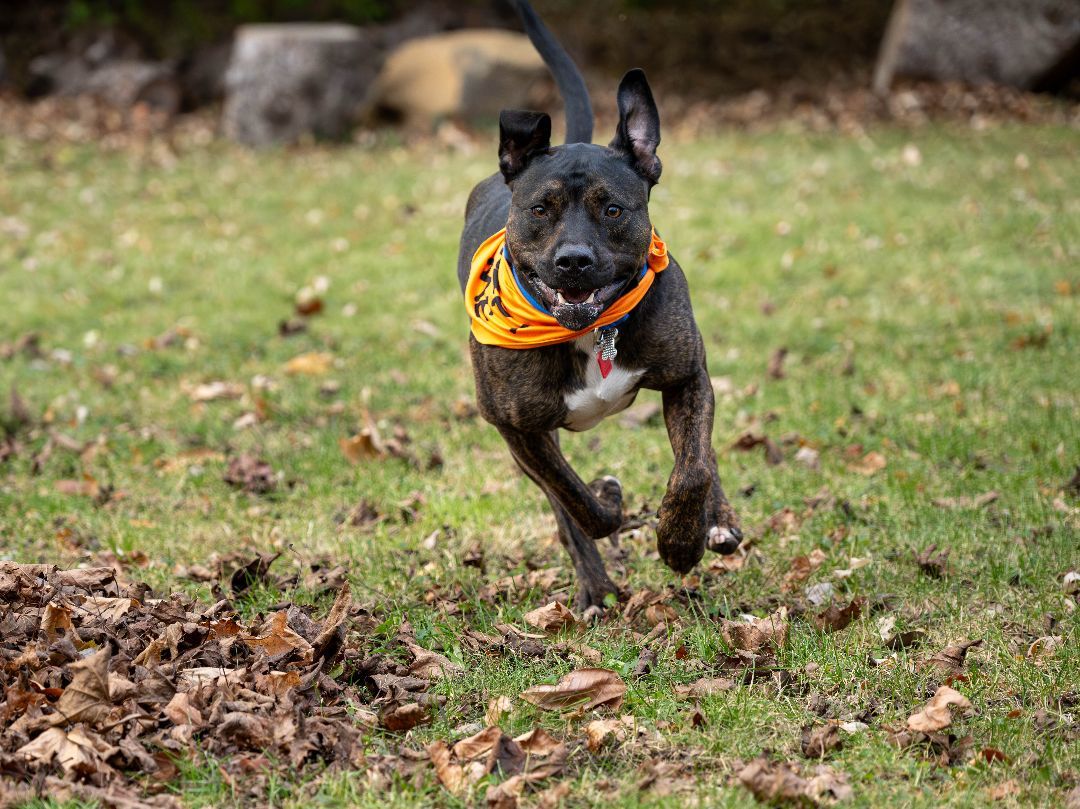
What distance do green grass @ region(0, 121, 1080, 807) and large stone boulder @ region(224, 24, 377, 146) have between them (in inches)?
54.9

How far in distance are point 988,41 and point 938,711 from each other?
44.3ft

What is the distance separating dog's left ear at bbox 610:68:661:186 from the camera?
14.5 feet

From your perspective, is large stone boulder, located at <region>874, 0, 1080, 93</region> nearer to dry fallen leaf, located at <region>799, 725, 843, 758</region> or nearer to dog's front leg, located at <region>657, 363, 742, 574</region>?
dog's front leg, located at <region>657, 363, 742, 574</region>

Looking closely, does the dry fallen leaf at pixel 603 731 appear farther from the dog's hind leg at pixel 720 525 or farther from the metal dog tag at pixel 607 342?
the metal dog tag at pixel 607 342

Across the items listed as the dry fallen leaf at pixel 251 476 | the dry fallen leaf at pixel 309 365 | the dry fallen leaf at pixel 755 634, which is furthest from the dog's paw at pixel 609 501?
the dry fallen leaf at pixel 309 365

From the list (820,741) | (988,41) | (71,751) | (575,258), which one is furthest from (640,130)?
(988,41)

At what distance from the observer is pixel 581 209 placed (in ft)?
13.7

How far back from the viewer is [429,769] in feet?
11.3

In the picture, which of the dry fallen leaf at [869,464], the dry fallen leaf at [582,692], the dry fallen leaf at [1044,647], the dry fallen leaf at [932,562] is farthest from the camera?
the dry fallen leaf at [869,464]

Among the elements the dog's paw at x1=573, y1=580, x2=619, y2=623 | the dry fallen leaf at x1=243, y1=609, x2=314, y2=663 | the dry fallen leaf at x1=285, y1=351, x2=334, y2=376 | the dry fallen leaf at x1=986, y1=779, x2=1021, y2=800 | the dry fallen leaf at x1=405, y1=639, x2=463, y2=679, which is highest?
the dry fallen leaf at x1=986, y1=779, x2=1021, y2=800

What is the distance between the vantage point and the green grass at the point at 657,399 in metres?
3.80

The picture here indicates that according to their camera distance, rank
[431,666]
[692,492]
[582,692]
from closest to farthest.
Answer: [582,692] < [431,666] < [692,492]

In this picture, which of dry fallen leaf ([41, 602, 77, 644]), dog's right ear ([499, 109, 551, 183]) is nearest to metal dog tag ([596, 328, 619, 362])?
dog's right ear ([499, 109, 551, 183])

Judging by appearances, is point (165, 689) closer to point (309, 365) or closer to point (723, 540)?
point (723, 540)
